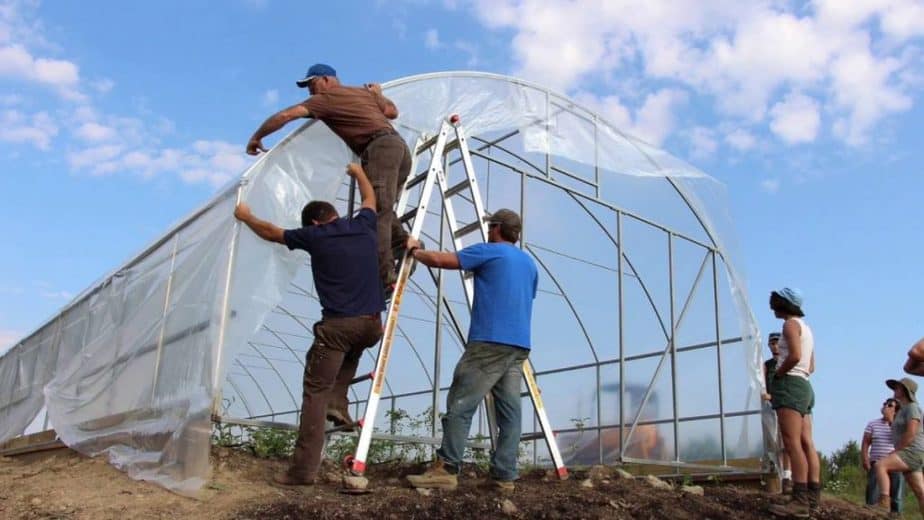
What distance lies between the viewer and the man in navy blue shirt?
457 centimetres

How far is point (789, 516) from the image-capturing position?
496cm

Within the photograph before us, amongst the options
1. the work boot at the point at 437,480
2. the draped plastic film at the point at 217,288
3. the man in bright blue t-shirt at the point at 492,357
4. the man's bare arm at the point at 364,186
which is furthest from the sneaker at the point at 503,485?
the man's bare arm at the point at 364,186

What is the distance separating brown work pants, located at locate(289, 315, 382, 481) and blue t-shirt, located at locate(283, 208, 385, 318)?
0.26 ft

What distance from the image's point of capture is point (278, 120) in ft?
16.7

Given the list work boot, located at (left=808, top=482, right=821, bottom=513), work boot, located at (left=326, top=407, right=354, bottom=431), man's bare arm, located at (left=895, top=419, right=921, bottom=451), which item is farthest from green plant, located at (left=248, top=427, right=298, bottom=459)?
man's bare arm, located at (left=895, top=419, right=921, bottom=451)

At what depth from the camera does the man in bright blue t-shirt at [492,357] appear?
460 cm

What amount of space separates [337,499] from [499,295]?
140 cm

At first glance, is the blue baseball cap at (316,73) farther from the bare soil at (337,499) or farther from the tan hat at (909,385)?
the tan hat at (909,385)

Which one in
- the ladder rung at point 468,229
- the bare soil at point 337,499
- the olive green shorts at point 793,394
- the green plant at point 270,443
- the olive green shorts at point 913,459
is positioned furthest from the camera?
the olive green shorts at point 913,459

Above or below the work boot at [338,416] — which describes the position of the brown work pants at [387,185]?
above

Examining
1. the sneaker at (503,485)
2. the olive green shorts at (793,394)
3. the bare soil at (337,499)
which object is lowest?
the bare soil at (337,499)

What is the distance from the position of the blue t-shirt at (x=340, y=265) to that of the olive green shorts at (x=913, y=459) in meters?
4.41

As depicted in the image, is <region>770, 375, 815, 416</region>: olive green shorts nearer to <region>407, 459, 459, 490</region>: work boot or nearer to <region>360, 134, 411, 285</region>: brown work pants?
<region>407, 459, 459, 490</region>: work boot

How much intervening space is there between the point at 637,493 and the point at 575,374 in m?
5.47
